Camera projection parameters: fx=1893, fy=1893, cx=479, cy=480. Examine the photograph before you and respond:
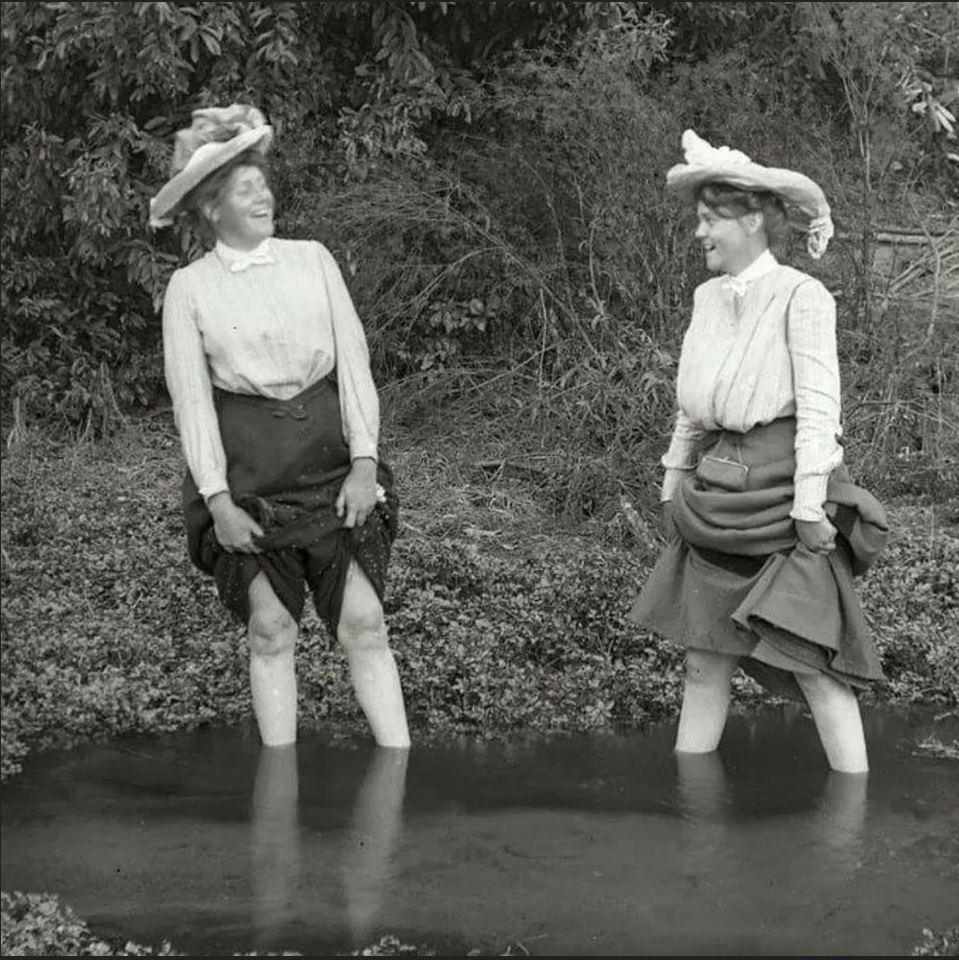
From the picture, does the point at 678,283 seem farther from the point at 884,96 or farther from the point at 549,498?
the point at 884,96

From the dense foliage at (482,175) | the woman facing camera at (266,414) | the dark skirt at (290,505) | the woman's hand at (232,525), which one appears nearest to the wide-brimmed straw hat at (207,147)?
the woman facing camera at (266,414)

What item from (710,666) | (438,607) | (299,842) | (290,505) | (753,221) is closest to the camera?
(299,842)

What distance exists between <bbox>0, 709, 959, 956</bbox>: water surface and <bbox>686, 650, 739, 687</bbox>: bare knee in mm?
259

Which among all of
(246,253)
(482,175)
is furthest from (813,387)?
(482,175)

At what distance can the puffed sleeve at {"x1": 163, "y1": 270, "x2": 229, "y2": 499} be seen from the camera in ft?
15.9

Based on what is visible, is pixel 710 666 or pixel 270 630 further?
pixel 710 666

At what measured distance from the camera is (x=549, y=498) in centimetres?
839

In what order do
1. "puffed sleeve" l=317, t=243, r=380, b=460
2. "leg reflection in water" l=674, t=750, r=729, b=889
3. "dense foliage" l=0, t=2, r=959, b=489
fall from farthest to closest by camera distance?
"dense foliage" l=0, t=2, r=959, b=489 < "puffed sleeve" l=317, t=243, r=380, b=460 < "leg reflection in water" l=674, t=750, r=729, b=889

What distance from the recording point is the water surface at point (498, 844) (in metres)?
4.09

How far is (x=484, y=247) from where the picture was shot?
8.97 m

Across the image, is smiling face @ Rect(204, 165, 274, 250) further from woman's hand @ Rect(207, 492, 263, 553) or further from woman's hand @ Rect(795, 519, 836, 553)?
woman's hand @ Rect(795, 519, 836, 553)

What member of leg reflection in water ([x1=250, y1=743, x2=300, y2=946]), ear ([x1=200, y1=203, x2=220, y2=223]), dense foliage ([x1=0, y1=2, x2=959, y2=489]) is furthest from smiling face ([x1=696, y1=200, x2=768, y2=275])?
dense foliage ([x1=0, y1=2, x2=959, y2=489])

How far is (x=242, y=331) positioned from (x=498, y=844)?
1.44 metres

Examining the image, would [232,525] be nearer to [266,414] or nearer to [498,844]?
[266,414]
